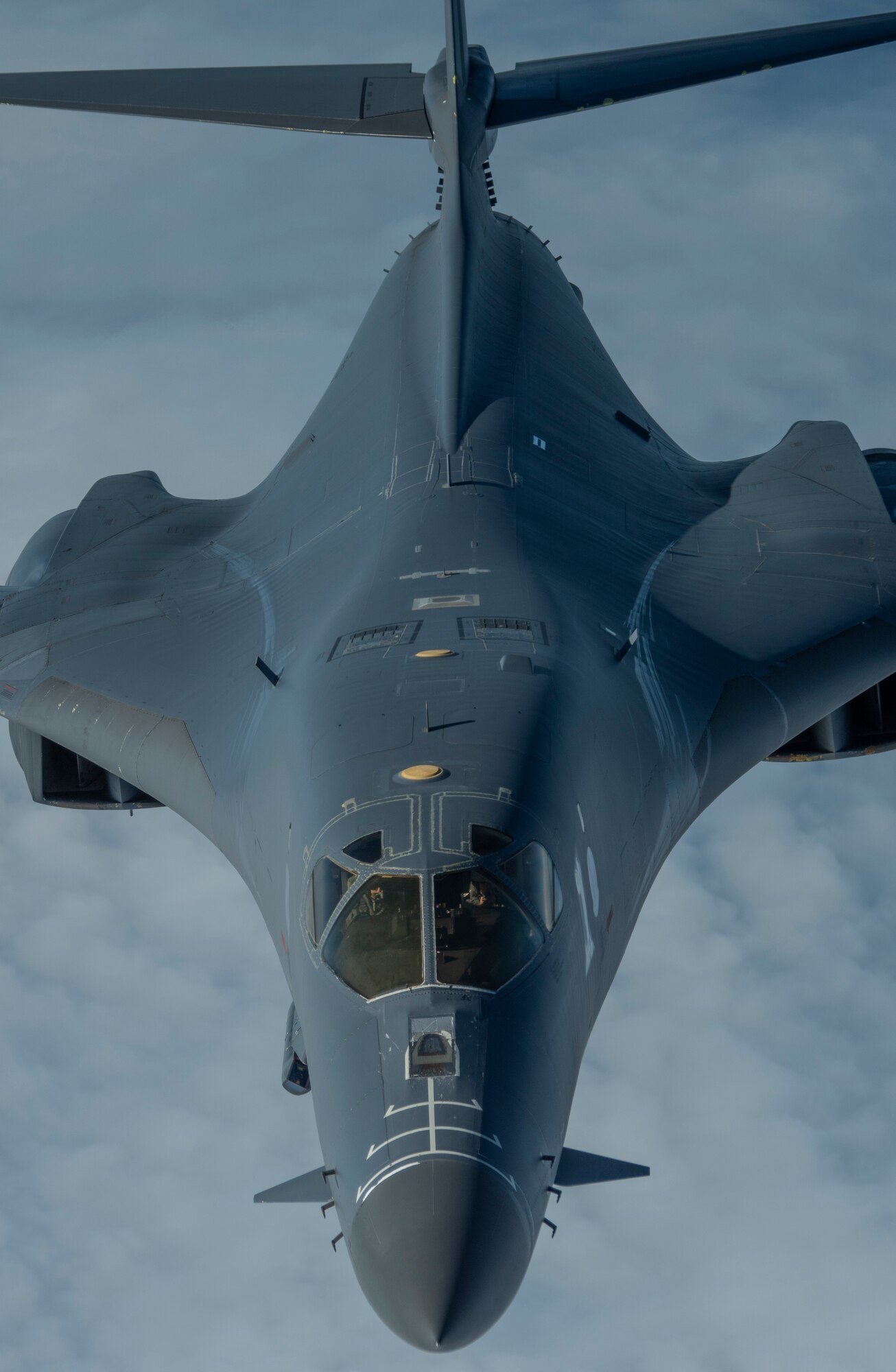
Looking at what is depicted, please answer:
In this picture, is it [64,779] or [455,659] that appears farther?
[64,779]

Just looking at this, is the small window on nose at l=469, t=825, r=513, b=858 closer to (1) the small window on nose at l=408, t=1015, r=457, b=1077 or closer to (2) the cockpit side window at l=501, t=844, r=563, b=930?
(2) the cockpit side window at l=501, t=844, r=563, b=930

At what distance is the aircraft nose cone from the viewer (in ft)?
31.7

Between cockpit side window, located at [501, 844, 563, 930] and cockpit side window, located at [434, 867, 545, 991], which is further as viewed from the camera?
cockpit side window, located at [501, 844, 563, 930]

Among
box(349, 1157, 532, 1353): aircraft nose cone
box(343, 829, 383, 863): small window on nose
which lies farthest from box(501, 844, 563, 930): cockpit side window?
box(349, 1157, 532, 1353): aircraft nose cone

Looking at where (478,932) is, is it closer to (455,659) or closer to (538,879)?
(538,879)

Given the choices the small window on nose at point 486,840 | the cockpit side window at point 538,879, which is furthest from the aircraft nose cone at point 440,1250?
the small window on nose at point 486,840

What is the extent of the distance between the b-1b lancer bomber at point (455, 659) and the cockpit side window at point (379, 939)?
0.02 meters

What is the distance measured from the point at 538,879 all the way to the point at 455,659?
274 cm

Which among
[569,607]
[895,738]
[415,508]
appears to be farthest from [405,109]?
[895,738]

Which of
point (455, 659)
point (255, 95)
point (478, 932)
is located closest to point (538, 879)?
point (478, 932)

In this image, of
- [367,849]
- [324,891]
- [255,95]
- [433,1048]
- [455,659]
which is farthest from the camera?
[255,95]

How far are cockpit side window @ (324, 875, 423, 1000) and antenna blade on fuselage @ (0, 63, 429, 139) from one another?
13.2 m

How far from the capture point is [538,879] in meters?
11.4

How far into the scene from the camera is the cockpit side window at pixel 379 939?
10.8m
